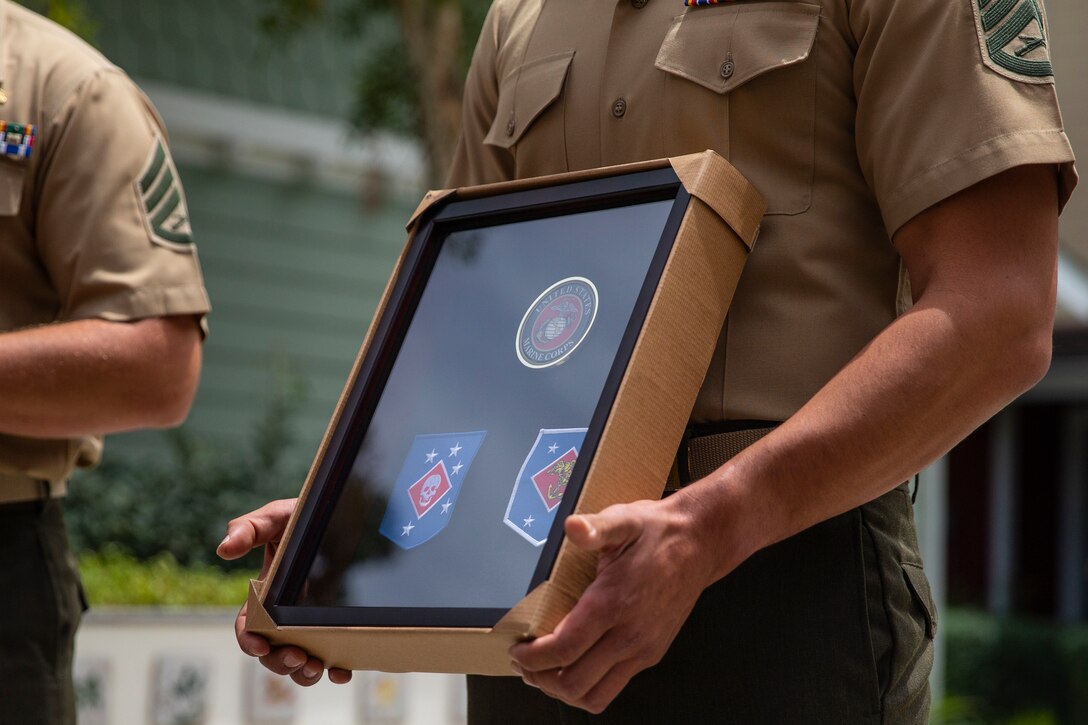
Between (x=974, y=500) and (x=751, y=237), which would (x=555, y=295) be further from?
(x=974, y=500)

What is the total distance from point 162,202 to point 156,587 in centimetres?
359

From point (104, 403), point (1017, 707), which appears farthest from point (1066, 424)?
point (104, 403)

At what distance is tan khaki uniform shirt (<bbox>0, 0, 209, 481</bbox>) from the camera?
230 centimetres

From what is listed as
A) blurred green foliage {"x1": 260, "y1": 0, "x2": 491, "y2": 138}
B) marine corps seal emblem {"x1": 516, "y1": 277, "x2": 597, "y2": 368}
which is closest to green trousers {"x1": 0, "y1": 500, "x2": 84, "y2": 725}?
marine corps seal emblem {"x1": 516, "y1": 277, "x2": 597, "y2": 368}

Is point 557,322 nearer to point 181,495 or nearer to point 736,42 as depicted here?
point 736,42

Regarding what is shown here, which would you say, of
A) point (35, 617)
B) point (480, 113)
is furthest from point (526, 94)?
point (35, 617)

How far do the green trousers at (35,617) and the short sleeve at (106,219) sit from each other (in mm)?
372

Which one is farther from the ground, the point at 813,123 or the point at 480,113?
the point at 813,123

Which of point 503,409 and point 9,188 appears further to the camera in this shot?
point 9,188

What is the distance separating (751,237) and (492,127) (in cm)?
51

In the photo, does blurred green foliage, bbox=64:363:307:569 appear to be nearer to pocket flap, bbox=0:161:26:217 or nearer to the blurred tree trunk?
the blurred tree trunk

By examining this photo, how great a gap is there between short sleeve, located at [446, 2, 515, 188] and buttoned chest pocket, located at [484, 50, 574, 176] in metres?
0.12

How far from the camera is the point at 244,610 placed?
1.44 meters

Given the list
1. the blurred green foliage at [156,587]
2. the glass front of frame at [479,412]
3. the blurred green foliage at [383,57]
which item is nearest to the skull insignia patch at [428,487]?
the glass front of frame at [479,412]
